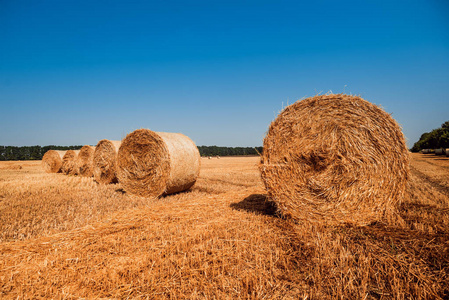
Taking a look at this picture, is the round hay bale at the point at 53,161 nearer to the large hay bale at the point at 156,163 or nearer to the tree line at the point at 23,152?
the large hay bale at the point at 156,163

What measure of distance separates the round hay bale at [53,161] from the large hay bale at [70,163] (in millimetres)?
389

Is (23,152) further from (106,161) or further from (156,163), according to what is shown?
(156,163)

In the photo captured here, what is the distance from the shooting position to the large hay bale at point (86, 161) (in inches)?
494

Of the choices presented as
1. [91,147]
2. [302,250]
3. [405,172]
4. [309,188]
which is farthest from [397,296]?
[91,147]

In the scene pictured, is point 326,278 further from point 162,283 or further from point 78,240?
point 78,240

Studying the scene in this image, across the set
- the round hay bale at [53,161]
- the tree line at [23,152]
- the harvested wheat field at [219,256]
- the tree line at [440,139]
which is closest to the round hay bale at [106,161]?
the harvested wheat field at [219,256]

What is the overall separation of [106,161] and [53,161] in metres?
7.82

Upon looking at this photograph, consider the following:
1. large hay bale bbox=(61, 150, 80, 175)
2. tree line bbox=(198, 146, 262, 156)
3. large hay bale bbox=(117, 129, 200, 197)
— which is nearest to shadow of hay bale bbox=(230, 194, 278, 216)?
large hay bale bbox=(117, 129, 200, 197)

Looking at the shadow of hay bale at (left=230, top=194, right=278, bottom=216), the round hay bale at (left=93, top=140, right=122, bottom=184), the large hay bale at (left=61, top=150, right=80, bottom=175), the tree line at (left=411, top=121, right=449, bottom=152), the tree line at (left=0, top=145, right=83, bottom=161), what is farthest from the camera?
the tree line at (left=411, top=121, right=449, bottom=152)

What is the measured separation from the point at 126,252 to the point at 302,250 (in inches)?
94.5

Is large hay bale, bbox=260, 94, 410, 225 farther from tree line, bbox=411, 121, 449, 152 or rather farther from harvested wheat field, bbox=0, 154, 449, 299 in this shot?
tree line, bbox=411, 121, 449, 152

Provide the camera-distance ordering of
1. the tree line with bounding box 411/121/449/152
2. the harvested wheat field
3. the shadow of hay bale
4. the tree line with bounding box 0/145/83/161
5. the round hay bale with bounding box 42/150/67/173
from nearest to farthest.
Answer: the harvested wheat field < the shadow of hay bale < the round hay bale with bounding box 42/150/67/173 < the tree line with bounding box 0/145/83/161 < the tree line with bounding box 411/121/449/152

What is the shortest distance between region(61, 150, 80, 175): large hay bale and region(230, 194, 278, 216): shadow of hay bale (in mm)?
11248

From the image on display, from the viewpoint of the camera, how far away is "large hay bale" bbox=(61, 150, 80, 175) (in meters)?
13.5
